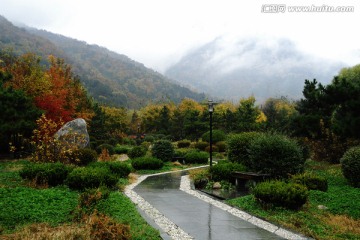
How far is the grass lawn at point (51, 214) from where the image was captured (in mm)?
6902

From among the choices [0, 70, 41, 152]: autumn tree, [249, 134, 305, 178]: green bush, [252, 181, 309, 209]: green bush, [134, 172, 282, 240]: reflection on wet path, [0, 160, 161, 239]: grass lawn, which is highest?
[0, 70, 41, 152]: autumn tree

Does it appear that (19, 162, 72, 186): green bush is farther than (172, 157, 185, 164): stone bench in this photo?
No

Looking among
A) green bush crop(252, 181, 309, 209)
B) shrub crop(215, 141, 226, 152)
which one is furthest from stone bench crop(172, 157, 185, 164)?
green bush crop(252, 181, 309, 209)

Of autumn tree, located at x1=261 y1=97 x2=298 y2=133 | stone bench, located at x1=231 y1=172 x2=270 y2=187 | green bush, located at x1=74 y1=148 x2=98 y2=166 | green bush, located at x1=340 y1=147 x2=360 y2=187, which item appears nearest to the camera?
green bush, located at x1=340 y1=147 x2=360 y2=187

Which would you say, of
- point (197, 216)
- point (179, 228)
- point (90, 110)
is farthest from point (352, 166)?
point (90, 110)

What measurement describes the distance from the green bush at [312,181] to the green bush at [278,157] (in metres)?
1.03

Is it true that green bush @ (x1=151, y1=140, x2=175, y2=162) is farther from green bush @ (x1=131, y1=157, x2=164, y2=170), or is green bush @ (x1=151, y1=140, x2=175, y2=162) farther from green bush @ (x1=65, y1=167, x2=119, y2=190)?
green bush @ (x1=65, y1=167, x2=119, y2=190)

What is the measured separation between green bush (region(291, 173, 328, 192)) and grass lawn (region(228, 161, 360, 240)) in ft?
0.92

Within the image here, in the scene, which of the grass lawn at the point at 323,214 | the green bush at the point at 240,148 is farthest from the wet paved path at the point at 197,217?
the green bush at the point at 240,148

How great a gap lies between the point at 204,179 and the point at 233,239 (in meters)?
7.46

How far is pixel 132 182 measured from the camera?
15.6 metres

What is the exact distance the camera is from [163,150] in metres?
23.4

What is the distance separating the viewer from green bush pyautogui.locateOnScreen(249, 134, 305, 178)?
13422mm

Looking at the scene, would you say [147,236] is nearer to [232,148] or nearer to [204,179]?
[204,179]
